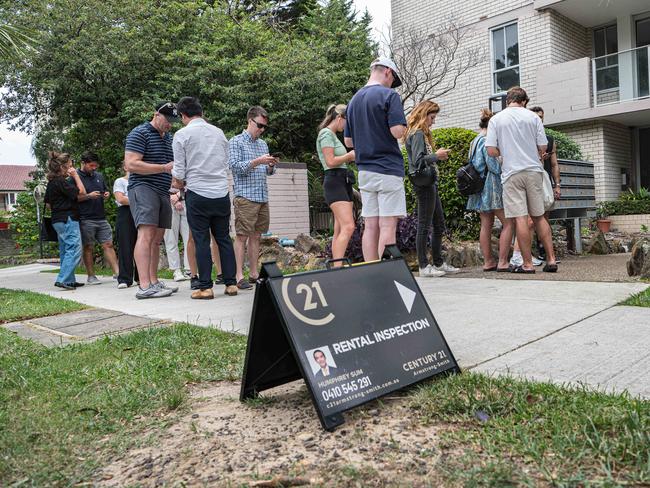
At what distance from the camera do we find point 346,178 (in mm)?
5332

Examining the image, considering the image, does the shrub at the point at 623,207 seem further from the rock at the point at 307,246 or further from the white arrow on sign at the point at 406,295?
the white arrow on sign at the point at 406,295

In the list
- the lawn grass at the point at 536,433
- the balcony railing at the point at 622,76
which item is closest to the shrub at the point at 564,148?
the balcony railing at the point at 622,76

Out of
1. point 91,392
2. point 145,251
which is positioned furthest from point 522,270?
point 91,392

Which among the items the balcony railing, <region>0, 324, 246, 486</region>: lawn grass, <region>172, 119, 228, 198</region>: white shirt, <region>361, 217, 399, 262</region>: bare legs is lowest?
<region>0, 324, 246, 486</region>: lawn grass

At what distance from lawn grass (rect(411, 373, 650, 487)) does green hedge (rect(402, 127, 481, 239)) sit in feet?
18.1

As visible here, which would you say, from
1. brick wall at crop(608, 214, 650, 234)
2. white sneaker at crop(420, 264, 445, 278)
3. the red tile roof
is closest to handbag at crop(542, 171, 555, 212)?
white sneaker at crop(420, 264, 445, 278)

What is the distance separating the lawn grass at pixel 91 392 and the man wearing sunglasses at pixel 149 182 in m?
1.95

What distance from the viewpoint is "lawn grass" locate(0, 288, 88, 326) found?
5.05m

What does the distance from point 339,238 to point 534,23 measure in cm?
1183

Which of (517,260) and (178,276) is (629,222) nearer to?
(517,260)

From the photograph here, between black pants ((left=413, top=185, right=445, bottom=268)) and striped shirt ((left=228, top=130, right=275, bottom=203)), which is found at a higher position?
striped shirt ((left=228, top=130, right=275, bottom=203))

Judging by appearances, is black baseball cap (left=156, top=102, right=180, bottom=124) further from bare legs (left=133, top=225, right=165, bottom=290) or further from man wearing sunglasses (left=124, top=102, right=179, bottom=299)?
bare legs (left=133, top=225, right=165, bottom=290)

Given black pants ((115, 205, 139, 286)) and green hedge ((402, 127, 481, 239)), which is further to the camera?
green hedge ((402, 127, 481, 239))

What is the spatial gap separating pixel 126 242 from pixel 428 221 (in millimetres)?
3774
